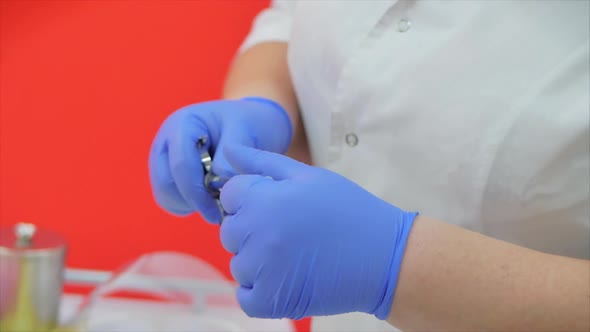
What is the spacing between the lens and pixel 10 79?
150 cm

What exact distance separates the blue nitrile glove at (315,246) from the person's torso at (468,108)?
0.17 metres

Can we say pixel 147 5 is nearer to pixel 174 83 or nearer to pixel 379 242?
pixel 174 83

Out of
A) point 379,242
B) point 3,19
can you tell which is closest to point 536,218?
point 379,242

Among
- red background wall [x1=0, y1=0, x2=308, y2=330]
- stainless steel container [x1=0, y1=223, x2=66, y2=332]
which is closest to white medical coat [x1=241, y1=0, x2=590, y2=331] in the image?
stainless steel container [x1=0, y1=223, x2=66, y2=332]

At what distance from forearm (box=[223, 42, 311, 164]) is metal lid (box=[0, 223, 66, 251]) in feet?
1.21

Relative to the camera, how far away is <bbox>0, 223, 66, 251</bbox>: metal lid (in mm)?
889

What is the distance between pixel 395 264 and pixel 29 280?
0.52 meters

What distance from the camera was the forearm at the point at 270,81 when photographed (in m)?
1.04

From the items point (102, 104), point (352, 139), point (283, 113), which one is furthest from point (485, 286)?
point (102, 104)

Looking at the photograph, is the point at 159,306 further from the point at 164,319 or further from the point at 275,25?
the point at 275,25

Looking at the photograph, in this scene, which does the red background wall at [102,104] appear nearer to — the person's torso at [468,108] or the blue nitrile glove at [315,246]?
the person's torso at [468,108]

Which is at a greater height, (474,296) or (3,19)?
(3,19)

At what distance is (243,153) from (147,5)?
2.86ft

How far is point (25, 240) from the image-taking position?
2.96ft
